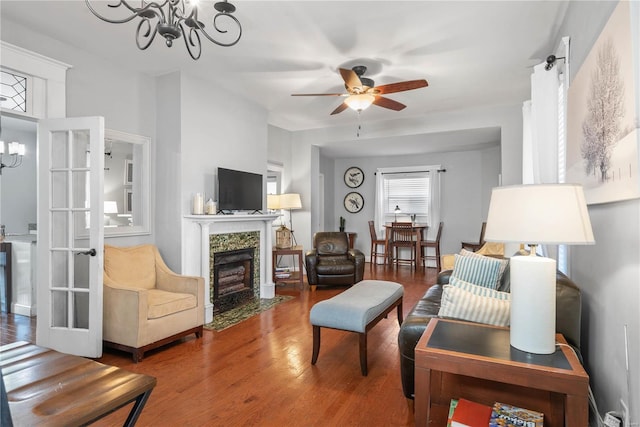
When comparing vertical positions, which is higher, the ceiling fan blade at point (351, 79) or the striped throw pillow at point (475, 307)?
the ceiling fan blade at point (351, 79)

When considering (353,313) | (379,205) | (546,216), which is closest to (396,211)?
(379,205)

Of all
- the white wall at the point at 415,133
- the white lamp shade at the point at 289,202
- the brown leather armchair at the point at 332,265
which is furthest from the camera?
the white lamp shade at the point at 289,202

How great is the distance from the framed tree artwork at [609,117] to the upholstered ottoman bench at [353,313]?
5.05ft

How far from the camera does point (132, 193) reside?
148 inches

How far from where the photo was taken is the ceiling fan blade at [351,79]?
303cm

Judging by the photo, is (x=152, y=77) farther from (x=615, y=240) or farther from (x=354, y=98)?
(x=615, y=240)

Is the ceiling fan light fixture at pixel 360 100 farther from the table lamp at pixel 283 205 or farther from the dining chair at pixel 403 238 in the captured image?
the dining chair at pixel 403 238

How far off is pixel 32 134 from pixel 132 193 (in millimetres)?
3599

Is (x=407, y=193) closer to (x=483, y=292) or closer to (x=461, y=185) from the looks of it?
(x=461, y=185)

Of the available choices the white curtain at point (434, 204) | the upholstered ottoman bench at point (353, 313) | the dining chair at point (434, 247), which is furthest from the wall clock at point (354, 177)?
the upholstered ottoman bench at point (353, 313)

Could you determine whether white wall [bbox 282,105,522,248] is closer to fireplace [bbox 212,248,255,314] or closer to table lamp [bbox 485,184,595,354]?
fireplace [bbox 212,248,255,314]

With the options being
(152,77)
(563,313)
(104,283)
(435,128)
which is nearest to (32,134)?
(152,77)

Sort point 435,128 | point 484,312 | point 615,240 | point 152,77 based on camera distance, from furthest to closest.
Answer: point 435,128 → point 152,77 → point 484,312 → point 615,240

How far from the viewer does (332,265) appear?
5.13 m
